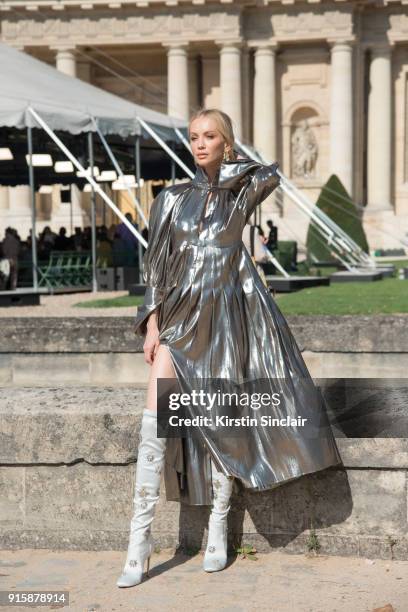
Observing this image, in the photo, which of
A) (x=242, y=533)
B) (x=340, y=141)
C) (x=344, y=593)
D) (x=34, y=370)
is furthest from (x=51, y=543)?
(x=340, y=141)

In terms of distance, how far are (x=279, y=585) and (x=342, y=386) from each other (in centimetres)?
180

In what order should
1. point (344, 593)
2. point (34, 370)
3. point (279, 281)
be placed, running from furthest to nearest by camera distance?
point (279, 281), point (34, 370), point (344, 593)

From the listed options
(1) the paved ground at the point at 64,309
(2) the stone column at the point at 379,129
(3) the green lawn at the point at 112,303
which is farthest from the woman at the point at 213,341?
(2) the stone column at the point at 379,129

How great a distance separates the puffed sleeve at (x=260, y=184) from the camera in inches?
179

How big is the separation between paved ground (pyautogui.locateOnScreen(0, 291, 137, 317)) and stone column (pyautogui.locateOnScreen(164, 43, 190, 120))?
26836 mm

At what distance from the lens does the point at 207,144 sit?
454 centimetres

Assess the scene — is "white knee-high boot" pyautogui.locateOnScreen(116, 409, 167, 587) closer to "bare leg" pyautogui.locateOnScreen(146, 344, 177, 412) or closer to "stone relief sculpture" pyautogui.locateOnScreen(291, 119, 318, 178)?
"bare leg" pyautogui.locateOnScreen(146, 344, 177, 412)

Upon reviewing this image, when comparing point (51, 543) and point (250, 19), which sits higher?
point (250, 19)

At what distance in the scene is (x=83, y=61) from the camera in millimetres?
48531

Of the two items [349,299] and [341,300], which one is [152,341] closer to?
[341,300]

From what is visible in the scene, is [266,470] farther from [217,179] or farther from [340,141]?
[340,141]

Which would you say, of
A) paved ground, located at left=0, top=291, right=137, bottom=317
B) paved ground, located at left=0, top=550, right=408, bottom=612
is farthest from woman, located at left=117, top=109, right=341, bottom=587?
paved ground, located at left=0, top=291, right=137, bottom=317

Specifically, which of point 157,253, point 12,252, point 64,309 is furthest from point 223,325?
point 12,252

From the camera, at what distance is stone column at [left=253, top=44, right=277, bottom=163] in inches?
1853
